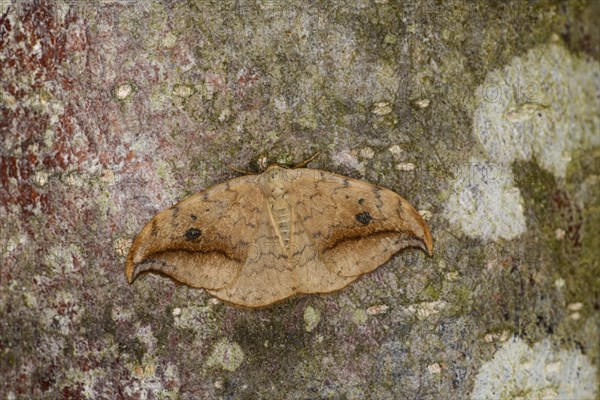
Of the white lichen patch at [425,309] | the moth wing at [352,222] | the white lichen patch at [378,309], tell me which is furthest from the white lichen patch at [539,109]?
the white lichen patch at [378,309]

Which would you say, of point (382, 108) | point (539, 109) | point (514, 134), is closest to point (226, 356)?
point (382, 108)

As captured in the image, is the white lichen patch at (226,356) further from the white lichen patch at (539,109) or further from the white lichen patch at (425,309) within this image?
the white lichen patch at (539,109)

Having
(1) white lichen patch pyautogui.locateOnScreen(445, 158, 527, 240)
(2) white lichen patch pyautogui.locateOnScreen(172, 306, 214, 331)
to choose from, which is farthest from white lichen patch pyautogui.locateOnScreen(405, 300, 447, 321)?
(2) white lichen patch pyautogui.locateOnScreen(172, 306, 214, 331)

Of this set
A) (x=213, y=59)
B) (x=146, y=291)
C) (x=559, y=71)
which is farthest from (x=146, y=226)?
(x=559, y=71)

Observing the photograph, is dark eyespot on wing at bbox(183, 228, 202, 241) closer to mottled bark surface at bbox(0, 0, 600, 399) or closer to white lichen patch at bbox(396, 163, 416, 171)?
mottled bark surface at bbox(0, 0, 600, 399)

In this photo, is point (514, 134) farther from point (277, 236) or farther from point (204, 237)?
point (204, 237)

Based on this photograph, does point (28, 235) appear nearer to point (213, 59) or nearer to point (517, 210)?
point (213, 59)
